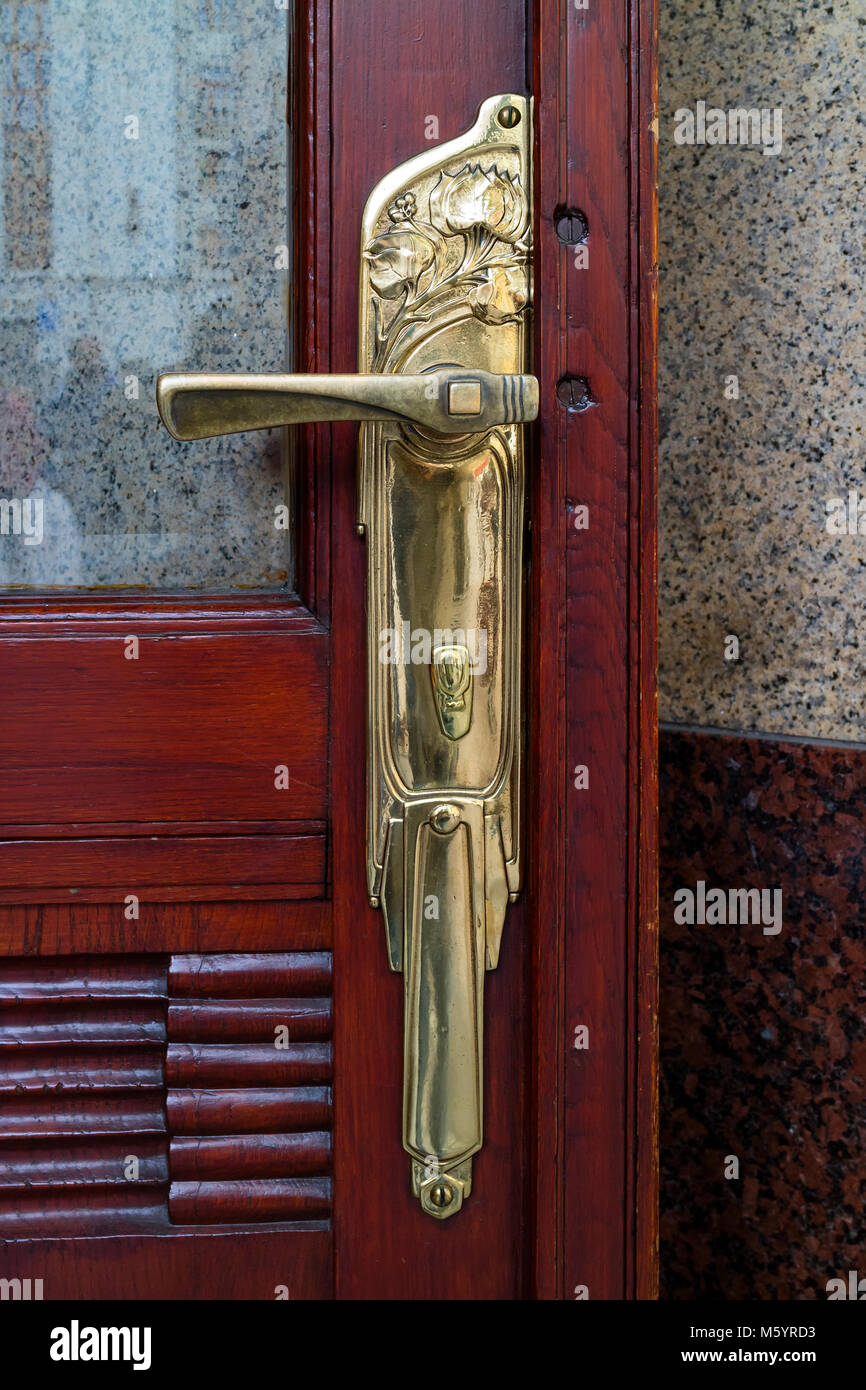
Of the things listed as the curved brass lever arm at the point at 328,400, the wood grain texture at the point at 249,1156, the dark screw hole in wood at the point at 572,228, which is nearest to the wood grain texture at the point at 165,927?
the wood grain texture at the point at 249,1156

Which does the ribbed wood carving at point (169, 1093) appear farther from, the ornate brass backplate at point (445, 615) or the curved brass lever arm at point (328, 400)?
the curved brass lever arm at point (328, 400)

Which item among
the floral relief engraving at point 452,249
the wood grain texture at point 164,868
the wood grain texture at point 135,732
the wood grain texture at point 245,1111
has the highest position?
the floral relief engraving at point 452,249

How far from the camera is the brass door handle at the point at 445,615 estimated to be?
60 cm

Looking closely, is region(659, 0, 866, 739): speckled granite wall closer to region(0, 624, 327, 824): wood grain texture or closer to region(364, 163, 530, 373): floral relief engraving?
region(364, 163, 530, 373): floral relief engraving

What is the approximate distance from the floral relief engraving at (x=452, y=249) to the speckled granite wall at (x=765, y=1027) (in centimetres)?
41

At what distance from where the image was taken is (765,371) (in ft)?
2.57

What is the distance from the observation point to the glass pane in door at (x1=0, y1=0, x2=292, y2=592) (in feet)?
2.02

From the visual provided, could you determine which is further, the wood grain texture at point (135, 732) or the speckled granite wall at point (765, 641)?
the speckled granite wall at point (765, 641)

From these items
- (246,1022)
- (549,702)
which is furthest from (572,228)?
(246,1022)

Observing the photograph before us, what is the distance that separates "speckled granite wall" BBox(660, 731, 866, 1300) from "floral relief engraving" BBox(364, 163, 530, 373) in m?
0.41

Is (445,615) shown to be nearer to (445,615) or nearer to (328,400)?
(445,615)

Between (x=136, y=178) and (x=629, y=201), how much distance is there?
1.00 ft

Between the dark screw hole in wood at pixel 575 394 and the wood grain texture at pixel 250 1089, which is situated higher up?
the dark screw hole in wood at pixel 575 394
